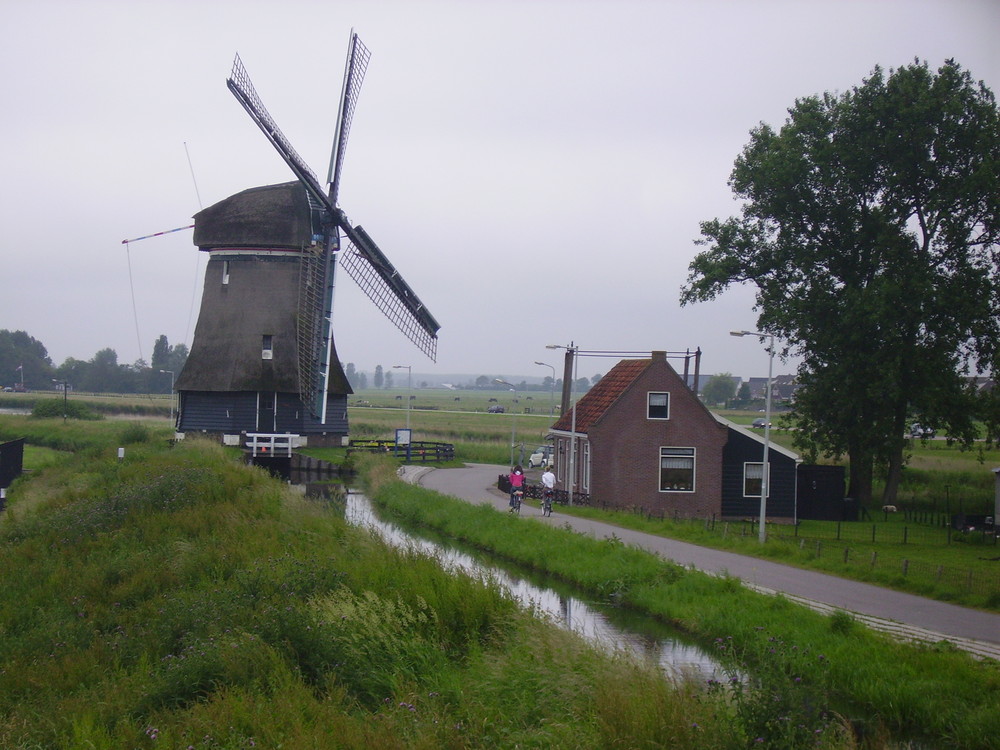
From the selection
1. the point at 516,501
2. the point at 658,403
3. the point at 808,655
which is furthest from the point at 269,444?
the point at 808,655

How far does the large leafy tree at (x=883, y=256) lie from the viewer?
97.5 ft

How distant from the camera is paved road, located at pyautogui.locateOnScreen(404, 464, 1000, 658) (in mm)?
12242

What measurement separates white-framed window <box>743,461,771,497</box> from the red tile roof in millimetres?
4418

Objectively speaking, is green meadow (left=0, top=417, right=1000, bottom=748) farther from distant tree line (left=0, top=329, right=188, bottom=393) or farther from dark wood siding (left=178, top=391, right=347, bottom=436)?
distant tree line (left=0, top=329, right=188, bottom=393)

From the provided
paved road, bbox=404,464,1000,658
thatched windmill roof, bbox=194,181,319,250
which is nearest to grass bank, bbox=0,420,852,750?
paved road, bbox=404,464,1000,658

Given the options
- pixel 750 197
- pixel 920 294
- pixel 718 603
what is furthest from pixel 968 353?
pixel 718 603

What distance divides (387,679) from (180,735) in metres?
2.09

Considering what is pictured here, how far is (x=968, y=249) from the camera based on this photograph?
3098cm

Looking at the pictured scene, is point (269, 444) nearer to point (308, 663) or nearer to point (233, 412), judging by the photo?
point (233, 412)

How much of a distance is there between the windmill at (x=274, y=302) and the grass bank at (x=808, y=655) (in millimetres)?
21616

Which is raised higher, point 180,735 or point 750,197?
point 750,197

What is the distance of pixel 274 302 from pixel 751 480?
19374mm

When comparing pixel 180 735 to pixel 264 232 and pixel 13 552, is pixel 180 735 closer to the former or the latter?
pixel 13 552

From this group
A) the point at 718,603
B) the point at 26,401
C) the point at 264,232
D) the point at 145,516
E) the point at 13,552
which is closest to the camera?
the point at 718,603
